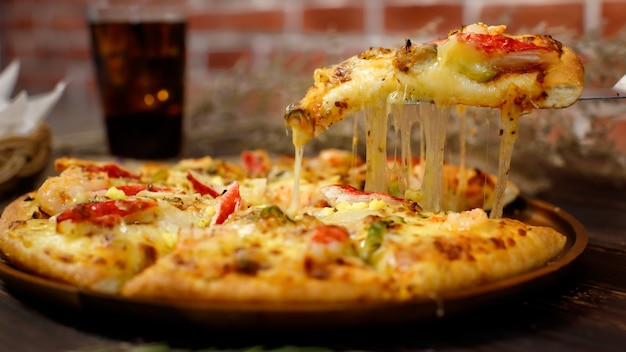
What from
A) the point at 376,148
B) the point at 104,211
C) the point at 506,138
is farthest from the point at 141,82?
the point at 506,138

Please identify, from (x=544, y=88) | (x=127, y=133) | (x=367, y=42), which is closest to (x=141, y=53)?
(x=127, y=133)

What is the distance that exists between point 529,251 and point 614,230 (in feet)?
2.10

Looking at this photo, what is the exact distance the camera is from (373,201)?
55.9 inches

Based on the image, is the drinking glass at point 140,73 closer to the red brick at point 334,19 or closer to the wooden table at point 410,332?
the red brick at point 334,19

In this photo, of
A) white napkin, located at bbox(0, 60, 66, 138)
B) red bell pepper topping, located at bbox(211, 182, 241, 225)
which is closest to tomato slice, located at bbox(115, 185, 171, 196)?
red bell pepper topping, located at bbox(211, 182, 241, 225)

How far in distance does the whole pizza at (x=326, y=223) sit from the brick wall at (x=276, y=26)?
851 millimetres

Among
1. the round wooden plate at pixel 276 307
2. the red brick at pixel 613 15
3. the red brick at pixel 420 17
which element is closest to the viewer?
the round wooden plate at pixel 276 307

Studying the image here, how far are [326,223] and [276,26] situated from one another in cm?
254

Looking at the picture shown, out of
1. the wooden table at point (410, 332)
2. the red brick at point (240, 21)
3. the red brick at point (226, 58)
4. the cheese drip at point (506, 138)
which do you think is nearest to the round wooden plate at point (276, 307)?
the wooden table at point (410, 332)

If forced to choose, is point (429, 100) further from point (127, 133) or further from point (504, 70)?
point (127, 133)

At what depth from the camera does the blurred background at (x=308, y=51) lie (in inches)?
88.1

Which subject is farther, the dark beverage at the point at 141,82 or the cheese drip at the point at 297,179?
the dark beverage at the point at 141,82

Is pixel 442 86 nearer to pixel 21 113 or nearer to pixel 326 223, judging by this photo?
pixel 326 223

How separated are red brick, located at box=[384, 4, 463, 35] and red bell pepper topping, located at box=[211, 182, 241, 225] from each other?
1.71 m
